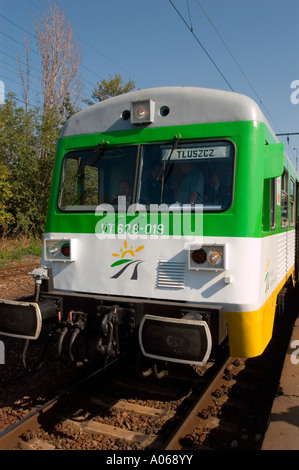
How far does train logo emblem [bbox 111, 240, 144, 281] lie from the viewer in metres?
4.15

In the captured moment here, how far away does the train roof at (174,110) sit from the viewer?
4.02m

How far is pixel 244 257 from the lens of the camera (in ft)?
12.4

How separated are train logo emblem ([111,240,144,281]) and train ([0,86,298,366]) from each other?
0.04 ft

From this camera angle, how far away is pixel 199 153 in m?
4.13

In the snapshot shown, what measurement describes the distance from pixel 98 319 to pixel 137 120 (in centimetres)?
204

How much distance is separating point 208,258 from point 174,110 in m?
1.55

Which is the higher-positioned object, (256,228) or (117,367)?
(256,228)

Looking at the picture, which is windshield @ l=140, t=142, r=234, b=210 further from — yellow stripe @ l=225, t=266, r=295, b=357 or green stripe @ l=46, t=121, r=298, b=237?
yellow stripe @ l=225, t=266, r=295, b=357

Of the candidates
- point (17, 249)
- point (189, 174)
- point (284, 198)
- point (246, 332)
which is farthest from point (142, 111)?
point (17, 249)

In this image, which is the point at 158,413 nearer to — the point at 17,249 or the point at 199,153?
the point at 199,153

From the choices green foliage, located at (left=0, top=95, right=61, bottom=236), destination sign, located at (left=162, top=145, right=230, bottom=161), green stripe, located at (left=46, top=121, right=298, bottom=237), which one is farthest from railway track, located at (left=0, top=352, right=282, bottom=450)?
green foliage, located at (left=0, top=95, right=61, bottom=236)
